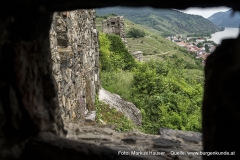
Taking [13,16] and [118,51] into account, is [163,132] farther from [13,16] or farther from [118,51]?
[118,51]

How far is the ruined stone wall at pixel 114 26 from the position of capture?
19031mm

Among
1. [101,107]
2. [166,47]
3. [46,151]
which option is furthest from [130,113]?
[166,47]

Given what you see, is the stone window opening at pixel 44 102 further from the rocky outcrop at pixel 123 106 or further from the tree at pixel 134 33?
the tree at pixel 134 33

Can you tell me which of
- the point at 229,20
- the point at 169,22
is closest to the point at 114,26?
the point at 229,20

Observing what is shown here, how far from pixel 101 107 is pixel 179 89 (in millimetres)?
3679

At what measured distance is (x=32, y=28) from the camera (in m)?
1.79

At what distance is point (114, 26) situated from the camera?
62.9 feet

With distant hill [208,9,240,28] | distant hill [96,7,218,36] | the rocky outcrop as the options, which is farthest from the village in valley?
the rocky outcrop

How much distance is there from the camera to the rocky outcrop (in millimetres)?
8055

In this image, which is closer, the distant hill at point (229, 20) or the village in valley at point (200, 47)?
the distant hill at point (229, 20)

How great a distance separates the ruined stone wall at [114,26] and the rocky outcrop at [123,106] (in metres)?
10.2

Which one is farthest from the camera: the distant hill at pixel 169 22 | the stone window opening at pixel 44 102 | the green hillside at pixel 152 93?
the distant hill at pixel 169 22

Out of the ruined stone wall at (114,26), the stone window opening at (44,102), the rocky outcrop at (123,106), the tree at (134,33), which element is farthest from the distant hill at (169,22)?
the stone window opening at (44,102)

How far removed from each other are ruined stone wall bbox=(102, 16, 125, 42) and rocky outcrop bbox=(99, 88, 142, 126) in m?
10.2
